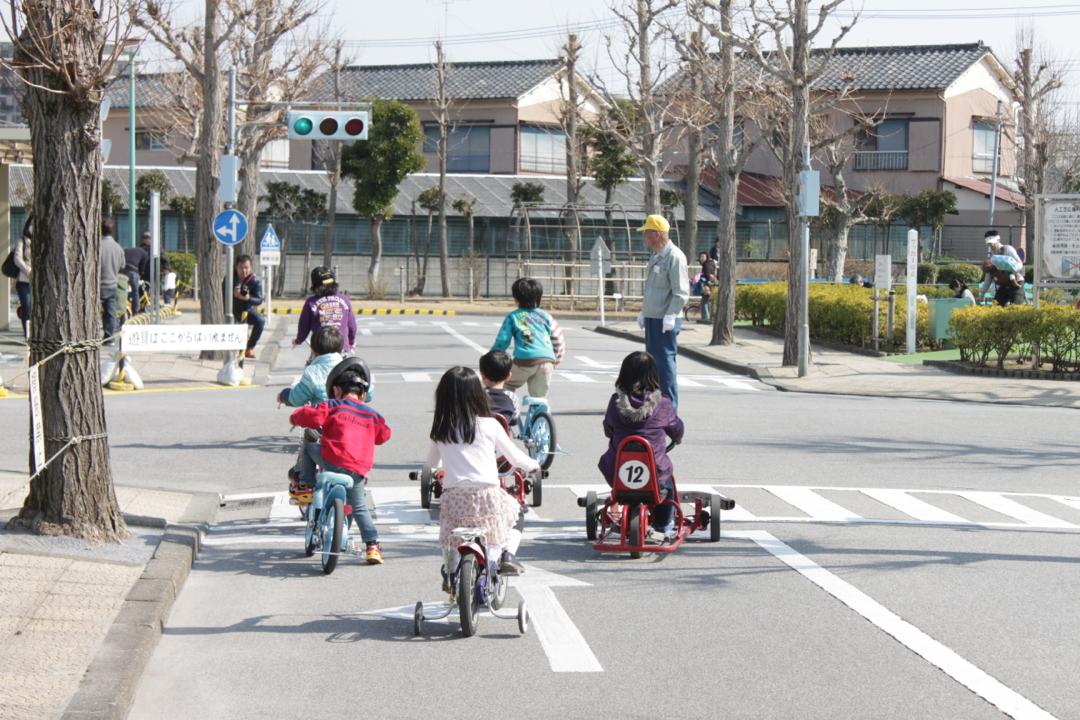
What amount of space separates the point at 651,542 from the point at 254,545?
2.49 m

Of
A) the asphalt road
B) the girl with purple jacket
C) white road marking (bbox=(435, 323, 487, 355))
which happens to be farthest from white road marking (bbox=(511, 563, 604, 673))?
white road marking (bbox=(435, 323, 487, 355))

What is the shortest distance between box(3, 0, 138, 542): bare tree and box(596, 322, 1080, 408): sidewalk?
42.6 feet

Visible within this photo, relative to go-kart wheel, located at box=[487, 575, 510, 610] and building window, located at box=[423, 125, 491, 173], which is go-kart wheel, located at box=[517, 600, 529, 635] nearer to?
go-kart wheel, located at box=[487, 575, 510, 610]

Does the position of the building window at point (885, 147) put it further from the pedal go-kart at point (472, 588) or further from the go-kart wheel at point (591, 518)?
the pedal go-kart at point (472, 588)

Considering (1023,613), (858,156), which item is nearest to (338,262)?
(858,156)

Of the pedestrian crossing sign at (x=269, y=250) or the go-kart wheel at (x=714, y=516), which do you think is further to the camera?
the pedestrian crossing sign at (x=269, y=250)

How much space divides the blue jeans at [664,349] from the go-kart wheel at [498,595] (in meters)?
6.36

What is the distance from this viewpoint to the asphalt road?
236 inches

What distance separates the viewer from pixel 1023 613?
24.4ft

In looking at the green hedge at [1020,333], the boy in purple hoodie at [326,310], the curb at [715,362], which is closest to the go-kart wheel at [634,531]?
the boy in purple hoodie at [326,310]

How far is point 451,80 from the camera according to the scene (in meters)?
61.7

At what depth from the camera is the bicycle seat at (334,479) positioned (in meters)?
8.39

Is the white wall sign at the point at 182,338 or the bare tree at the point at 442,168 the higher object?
the bare tree at the point at 442,168

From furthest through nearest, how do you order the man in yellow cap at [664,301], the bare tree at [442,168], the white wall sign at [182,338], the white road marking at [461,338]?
the bare tree at [442,168], the white road marking at [461,338], the white wall sign at [182,338], the man in yellow cap at [664,301]
